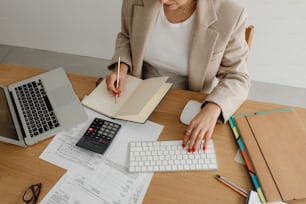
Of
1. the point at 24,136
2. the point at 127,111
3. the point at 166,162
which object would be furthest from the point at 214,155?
the point at 24,136

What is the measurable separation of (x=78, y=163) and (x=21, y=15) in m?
1.93

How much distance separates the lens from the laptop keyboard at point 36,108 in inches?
37.7

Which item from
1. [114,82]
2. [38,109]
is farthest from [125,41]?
[38,109]

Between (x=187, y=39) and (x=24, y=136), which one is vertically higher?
(x=187, y=39)

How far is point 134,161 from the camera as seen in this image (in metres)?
0.86

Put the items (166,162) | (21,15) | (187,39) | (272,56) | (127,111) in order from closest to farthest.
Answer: (166,162), (127,111), (187,39), (272,56), (21,15)

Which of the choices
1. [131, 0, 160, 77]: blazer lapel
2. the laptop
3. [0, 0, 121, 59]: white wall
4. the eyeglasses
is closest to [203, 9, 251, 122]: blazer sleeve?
[131, 0, 160, 77]: blazer lapel

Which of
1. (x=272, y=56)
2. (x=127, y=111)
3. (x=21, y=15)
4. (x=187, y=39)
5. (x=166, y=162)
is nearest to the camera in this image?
(x=166, y=162)

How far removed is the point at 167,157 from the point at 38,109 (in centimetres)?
50

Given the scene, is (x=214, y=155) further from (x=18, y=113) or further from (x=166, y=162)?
(x=18, y=113)

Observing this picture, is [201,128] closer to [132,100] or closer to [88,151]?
[132,100]

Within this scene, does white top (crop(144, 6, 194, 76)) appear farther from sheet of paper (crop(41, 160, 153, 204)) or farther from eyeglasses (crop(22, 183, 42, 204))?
eyeglasses (crop(22, 183, 42, 204))

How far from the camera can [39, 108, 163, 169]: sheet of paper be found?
87cm

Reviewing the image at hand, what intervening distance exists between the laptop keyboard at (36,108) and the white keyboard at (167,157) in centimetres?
31
